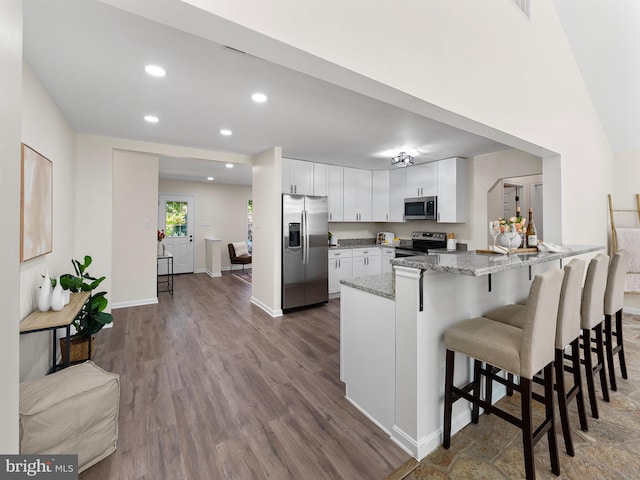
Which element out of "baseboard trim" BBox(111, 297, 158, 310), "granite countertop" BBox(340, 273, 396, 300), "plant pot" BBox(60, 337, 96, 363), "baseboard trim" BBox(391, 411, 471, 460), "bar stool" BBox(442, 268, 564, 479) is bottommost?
"baseboard trim" BBox(391, 411, 471, 460)

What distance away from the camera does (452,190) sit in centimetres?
477

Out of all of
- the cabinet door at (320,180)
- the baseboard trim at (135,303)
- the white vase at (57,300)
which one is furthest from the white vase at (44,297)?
the cabinet door at (320,180)

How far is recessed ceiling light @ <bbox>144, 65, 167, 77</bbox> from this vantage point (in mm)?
2113

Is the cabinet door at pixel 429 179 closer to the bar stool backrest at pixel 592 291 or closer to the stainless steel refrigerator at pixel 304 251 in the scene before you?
the stainless steel refrigerator at pixel 304 251

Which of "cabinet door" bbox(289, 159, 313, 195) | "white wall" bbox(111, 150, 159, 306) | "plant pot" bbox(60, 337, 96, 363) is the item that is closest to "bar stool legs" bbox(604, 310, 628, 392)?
"cabinet door" bbox(289, 159, 313, 195)

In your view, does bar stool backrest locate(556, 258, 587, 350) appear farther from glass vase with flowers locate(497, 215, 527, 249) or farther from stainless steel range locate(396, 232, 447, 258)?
stainless steel range locate(396, 232, 447, 258)

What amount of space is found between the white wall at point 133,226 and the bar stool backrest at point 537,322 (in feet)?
16.3

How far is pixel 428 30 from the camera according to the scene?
72.6 inches

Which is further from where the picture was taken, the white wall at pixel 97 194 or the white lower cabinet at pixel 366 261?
the white lower cabinet at pixel 366 261

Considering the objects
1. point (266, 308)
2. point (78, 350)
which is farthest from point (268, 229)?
point (78, 350)

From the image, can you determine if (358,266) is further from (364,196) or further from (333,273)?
(364,196)

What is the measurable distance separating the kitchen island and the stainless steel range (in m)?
3.02

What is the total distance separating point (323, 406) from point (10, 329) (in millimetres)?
1918

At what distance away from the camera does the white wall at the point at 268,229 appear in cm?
430
